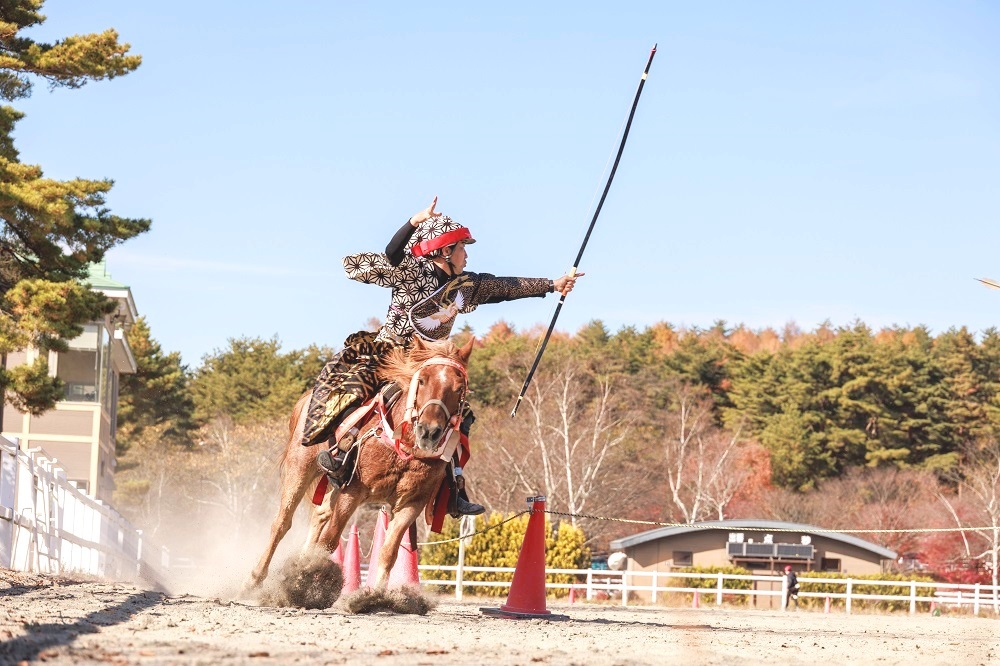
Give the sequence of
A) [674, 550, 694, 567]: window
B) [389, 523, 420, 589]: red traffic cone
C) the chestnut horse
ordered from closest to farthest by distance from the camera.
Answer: the chestnut horse
[389, 523, 420, 589]: red traffic cone
[674, 550, 694, 567]: window

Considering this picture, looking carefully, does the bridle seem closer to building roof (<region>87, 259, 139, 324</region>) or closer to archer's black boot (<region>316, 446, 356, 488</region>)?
archer's black boot (<region>316, 446, 356, 488</region>)

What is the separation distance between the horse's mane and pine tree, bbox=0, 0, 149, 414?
Result: 10.7m

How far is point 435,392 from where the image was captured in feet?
30.5

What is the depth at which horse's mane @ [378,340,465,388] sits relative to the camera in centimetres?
980

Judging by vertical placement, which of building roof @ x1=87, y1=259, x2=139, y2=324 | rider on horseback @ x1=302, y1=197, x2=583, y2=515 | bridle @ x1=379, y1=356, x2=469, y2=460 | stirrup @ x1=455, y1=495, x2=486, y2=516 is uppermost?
building roof @ x1=87, y1=259, x2=139, y2=324

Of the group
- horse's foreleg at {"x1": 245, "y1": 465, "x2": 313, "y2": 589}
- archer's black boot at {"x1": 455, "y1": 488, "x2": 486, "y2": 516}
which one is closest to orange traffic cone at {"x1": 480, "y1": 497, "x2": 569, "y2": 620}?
archer's black boot at {"x1": 455, "y1": 488, "x2": 486, "y2": 516}

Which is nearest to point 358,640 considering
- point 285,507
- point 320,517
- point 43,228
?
point 320,517

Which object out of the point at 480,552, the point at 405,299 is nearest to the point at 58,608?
the point at 405,299

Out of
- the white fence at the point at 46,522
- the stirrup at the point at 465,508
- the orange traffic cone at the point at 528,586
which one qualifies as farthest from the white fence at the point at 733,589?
the stirrup at the point at 465,508

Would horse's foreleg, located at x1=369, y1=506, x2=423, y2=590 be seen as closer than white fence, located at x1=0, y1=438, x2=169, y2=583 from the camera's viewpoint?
Yes

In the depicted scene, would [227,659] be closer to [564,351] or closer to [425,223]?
[425,223]

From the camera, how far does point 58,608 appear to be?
7945mm

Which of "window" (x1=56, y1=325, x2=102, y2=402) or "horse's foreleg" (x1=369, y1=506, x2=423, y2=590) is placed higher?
"window" (x1=56, y1=325, x2=102, y2=402)

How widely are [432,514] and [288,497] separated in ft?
4.44
